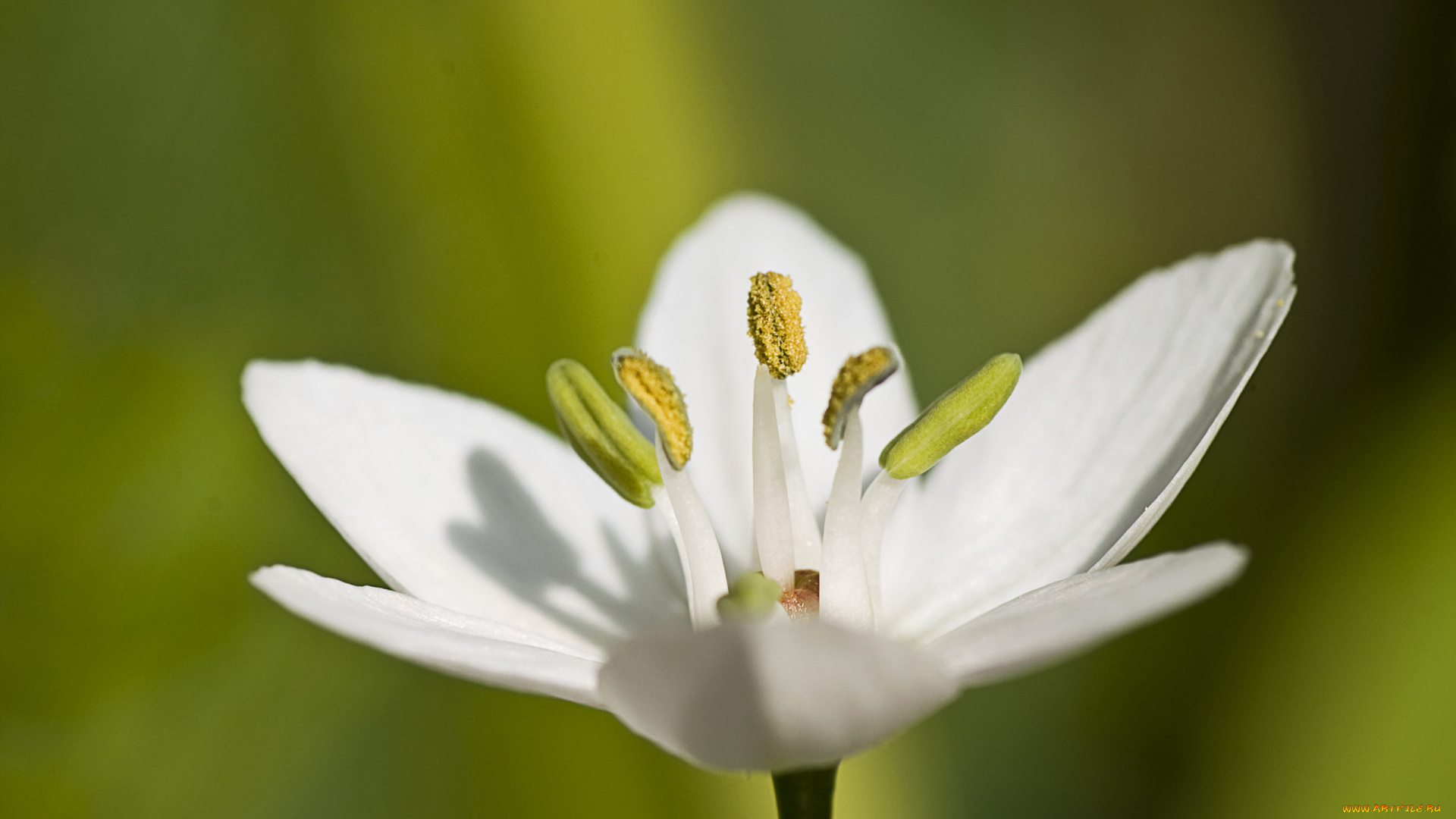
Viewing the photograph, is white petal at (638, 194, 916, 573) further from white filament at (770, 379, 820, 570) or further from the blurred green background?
the blurred green background

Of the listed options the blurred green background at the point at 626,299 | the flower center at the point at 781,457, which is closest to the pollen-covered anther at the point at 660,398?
the flower center at the point at 781,457

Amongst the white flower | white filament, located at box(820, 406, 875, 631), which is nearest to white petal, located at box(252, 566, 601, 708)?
the white flower

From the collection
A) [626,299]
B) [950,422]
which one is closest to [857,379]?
[950,422]

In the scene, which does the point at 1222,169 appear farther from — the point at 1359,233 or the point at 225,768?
the point at 225,768

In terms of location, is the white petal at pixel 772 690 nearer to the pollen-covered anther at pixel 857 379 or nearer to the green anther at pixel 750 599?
the green anther at pixel 750 599

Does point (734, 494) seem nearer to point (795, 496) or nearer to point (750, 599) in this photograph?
point (795, 496)

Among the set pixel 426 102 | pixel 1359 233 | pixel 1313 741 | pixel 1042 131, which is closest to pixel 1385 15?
pixel 1359 233
